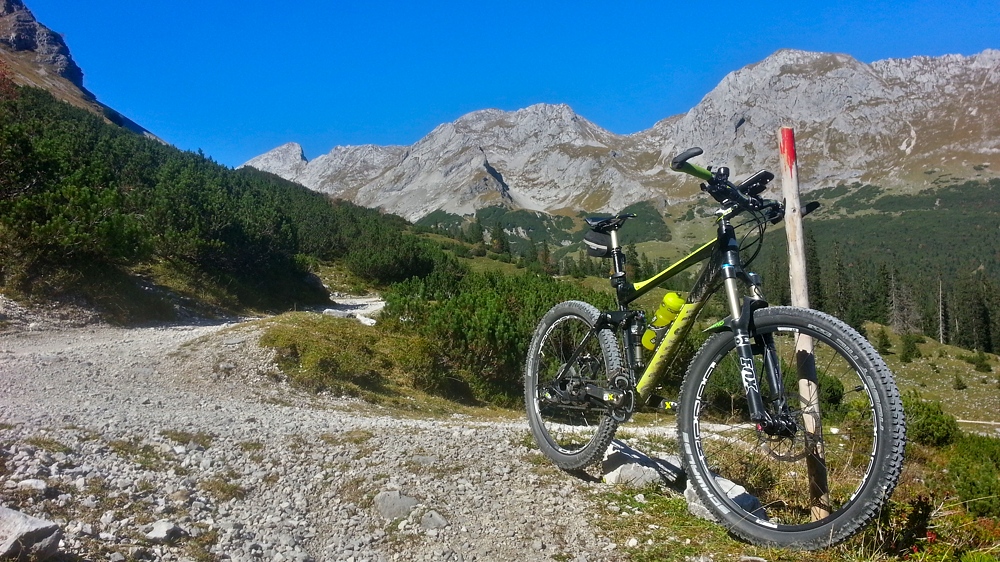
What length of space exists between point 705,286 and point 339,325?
36.4 ft

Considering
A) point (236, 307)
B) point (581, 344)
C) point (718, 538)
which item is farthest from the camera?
point (236, 307)

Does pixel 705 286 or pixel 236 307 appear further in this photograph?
pixel 236 307

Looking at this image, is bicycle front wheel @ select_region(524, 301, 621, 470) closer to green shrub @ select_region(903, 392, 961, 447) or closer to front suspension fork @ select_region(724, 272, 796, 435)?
front suspension fork @ select_region(724, 272, 796, 435)

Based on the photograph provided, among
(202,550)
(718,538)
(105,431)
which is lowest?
(718,538)

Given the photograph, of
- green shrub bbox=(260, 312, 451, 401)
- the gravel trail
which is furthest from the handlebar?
green shrub bbox=(260, 312, 451, 401)

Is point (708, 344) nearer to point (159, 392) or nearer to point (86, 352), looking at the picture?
point (159, 392)

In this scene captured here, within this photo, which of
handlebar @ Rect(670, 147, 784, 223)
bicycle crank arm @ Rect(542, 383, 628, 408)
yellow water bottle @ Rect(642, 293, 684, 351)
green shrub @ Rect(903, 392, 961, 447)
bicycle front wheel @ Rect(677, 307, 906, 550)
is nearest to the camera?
bicycle front wheel @ Rect(677, 307, 906, 550)

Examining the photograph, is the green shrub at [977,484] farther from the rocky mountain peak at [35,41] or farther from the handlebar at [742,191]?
the rocky mountain peak at [35,41]

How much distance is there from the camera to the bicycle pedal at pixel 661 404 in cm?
432

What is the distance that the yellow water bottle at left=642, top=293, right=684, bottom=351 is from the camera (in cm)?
441

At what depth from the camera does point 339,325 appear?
45.2 feet

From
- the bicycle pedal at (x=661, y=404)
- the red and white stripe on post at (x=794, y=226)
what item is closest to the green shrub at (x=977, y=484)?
the red and white stripe on post at (x=794, y=226)

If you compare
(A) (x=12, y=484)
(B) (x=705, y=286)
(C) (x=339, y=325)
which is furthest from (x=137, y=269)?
(B) (x=705, y=286)

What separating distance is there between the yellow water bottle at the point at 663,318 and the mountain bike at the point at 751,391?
0.26ft
